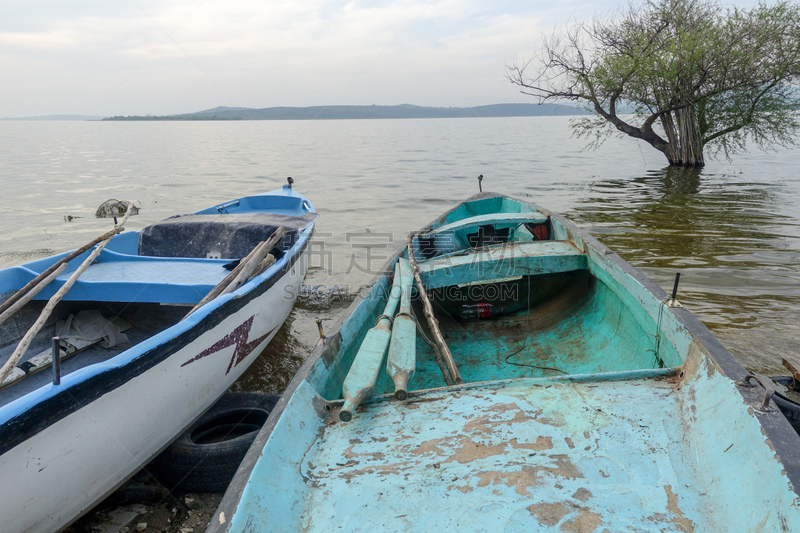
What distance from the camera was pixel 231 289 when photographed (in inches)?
167

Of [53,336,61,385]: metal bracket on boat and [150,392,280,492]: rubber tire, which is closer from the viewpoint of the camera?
[53,336,61,385]: metal bracket on boat

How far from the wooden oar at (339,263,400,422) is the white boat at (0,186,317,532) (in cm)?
144

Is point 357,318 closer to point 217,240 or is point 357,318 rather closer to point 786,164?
point 217,240

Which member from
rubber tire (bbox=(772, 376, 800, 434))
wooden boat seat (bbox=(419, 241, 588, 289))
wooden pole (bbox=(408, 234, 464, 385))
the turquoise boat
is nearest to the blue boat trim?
the turquoise boat

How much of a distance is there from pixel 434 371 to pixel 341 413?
1986 millimetres

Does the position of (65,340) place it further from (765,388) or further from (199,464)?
(765,388)

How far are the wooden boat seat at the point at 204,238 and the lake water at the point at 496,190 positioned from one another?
4.54 feet

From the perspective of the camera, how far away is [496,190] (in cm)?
1786

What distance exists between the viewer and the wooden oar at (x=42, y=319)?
114 inches

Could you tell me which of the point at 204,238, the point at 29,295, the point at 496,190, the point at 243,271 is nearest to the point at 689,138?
the point at 496,190

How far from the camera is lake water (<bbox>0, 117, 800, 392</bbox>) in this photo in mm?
6496

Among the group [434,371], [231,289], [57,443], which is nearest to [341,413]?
[57,443]

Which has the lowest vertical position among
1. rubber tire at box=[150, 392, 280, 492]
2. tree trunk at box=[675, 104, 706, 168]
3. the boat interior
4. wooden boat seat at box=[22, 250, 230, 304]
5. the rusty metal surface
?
rubber tire at box=[150, 392, 280, 492]

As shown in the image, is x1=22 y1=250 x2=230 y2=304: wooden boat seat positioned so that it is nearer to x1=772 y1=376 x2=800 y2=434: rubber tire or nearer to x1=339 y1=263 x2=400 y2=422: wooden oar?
x1=339 y1=263 x2=400 y2=422: wooden oar
